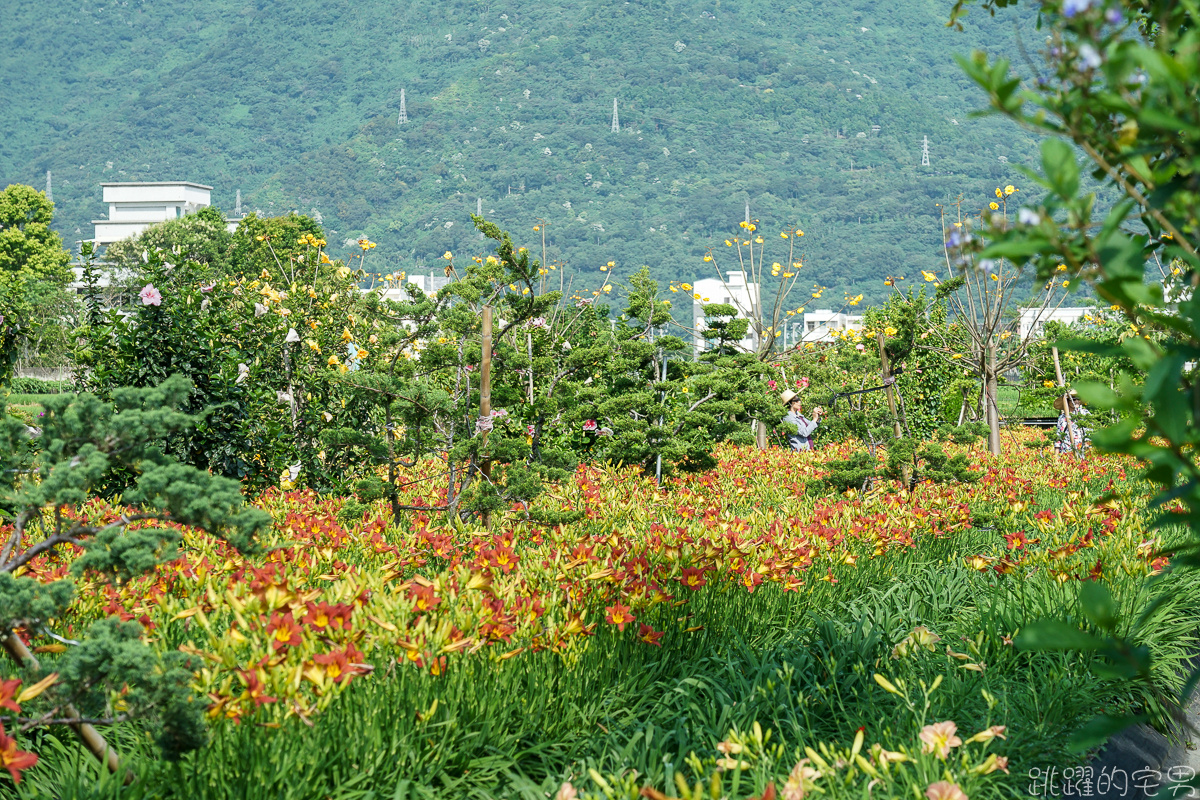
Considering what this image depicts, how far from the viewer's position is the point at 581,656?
3227 millimetres

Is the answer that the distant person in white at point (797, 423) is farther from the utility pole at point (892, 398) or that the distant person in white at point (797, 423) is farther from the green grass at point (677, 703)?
the green grass at point (677, 703)

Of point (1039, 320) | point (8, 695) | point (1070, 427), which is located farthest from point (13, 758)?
point (1039, 320)

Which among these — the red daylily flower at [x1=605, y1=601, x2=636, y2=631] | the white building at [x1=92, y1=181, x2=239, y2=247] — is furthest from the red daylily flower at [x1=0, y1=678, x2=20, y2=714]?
the white building at [x1=92, y1=181, x2=239, y2=247]

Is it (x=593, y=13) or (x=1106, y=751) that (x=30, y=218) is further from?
(x=593, y=13)

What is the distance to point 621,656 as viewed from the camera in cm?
346

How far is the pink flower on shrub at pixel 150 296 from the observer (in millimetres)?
6195

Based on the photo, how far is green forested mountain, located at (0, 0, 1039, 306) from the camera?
110 meters

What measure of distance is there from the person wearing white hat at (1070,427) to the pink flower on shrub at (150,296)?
31.1 ft

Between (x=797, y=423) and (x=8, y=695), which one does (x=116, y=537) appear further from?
(x=797, y=423)

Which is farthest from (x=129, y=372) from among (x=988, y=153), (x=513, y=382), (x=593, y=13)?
(x=593, y=13)

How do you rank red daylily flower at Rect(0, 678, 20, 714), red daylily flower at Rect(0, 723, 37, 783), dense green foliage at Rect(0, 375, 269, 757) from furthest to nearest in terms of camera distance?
dense green foliage at Rect(0, 375, 269, 757)
red daylily flower at Rect(0, 678, 20, 714)
red daylily flower at Rect(0, 723, 37, 783)

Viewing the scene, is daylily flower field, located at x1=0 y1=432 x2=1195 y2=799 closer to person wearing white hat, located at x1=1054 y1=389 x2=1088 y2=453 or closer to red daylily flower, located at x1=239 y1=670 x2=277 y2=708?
red daylily flower, located at x1=239 y1=670 x2=277 y2=708

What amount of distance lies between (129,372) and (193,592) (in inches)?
127

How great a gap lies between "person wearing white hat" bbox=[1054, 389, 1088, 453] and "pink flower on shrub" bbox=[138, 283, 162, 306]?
9.49m
